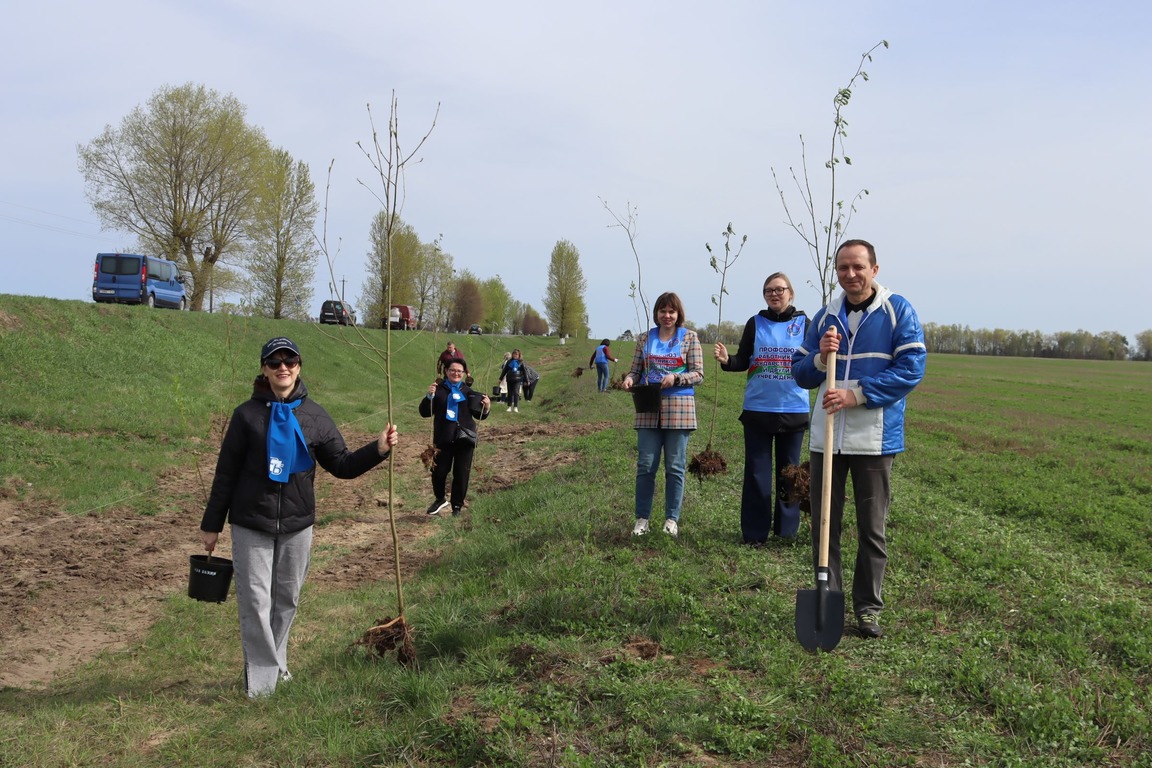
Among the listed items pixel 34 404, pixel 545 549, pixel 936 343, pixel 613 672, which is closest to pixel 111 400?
pixel 34 404

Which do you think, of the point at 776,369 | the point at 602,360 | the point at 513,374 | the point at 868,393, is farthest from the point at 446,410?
the point at 602,360

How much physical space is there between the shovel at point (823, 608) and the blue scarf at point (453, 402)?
5.52 meters

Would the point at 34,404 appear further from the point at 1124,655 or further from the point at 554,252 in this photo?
the point at 554,252

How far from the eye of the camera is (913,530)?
276 inches

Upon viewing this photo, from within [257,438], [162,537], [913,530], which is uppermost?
[257,438]

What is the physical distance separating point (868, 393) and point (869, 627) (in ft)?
4.37

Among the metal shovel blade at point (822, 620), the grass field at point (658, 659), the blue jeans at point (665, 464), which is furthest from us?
the blue jeans at point (665, 464)

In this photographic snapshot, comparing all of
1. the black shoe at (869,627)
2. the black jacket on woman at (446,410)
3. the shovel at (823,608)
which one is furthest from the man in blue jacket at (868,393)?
the black jacket on woman at (446,410)

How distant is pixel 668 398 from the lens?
20.6 ft

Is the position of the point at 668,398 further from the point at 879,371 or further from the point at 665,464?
the point at 879,371

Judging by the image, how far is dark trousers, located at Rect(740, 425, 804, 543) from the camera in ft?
20.3

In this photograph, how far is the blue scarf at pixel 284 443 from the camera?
4.33 m

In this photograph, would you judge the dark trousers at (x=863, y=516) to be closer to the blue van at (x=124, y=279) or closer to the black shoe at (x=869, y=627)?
the black shoe at (x=869, y=627)

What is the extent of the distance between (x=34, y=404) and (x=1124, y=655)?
1422 cm
